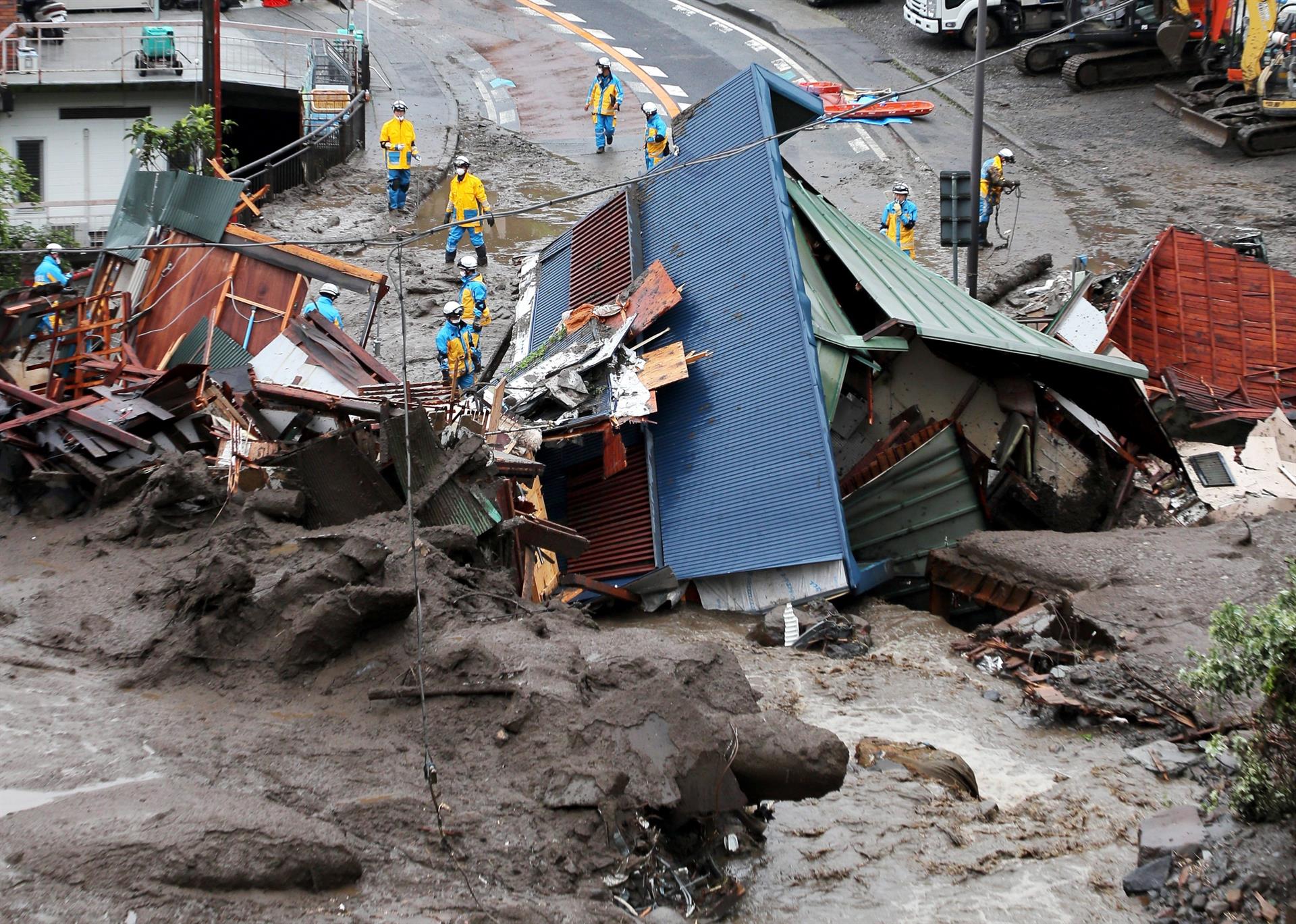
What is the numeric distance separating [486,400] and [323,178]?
9593 millimetres

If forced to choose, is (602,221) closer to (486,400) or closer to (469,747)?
(486,400)

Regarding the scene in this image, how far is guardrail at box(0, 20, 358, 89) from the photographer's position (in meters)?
21.5

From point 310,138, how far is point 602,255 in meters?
7.88

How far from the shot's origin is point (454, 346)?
14148 millimetres

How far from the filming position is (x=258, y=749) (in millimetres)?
6543

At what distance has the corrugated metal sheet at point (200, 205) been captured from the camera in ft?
45.6

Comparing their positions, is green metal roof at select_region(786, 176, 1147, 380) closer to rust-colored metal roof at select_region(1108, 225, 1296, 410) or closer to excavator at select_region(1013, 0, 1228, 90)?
rust-colored metal roof at select_region(1108, 225, 1296, 410)

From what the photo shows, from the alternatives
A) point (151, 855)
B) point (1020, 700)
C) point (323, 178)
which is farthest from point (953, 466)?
point (323, 178)

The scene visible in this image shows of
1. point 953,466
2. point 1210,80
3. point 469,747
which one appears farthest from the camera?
point 1210,80

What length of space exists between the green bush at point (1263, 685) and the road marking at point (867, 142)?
1566 cm

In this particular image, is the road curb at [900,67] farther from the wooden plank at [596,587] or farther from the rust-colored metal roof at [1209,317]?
the wooden plank at [596,587]

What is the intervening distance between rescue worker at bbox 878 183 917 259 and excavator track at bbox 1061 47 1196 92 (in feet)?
25.0

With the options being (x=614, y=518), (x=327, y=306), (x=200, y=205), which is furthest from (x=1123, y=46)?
(x=200, y=205)

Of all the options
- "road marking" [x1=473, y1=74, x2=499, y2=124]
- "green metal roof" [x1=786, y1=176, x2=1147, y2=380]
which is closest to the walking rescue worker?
"road marking" [x1=473, y1=74, x2=499, y2=124]
